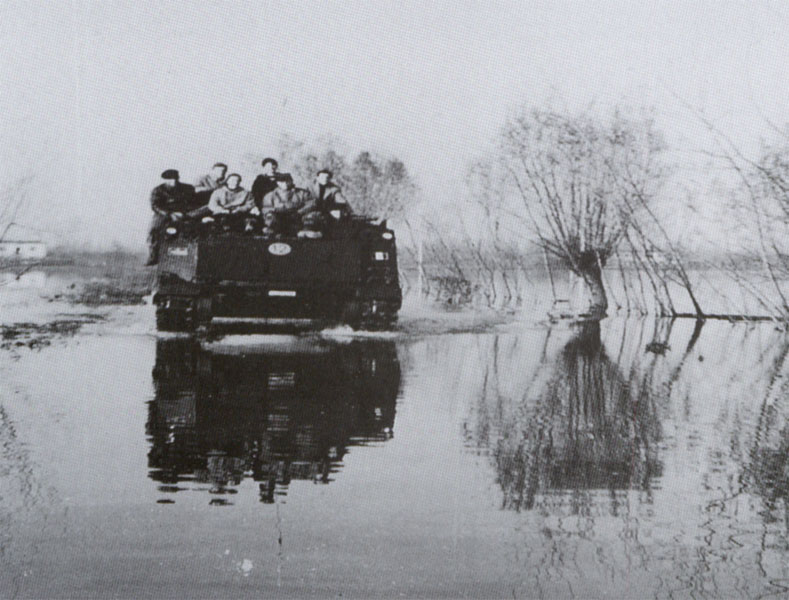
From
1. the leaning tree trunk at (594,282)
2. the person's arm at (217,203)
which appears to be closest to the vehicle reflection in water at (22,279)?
the person's arm at (217,203)

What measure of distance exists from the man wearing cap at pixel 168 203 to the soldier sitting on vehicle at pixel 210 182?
0.04m

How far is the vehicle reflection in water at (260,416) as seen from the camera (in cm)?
276

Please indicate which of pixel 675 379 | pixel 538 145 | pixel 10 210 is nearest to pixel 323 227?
pixel 538 145

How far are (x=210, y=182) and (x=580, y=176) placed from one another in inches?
62.7

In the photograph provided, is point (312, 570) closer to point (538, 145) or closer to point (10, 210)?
point (10, 210)

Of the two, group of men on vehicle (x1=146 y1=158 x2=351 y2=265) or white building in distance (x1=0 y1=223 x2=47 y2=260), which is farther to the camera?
group of men on vehicle (x1=146 y1=158 x2=351 y2=265)

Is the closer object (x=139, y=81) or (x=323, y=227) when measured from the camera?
(x=139, y=81)

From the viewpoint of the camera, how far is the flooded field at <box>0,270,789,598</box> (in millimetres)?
2496

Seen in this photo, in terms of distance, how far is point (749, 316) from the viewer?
3.67 meters

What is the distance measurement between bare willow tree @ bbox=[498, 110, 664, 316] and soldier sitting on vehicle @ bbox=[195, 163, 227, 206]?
114 centimetres

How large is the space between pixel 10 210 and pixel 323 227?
1484 mm

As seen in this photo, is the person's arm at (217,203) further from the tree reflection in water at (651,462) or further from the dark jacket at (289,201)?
the tree reflection in water at (651,462)

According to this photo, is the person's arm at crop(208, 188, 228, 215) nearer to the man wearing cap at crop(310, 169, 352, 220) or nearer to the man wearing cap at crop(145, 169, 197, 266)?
the man wearing cap at crop(145, 169, 197, 266)

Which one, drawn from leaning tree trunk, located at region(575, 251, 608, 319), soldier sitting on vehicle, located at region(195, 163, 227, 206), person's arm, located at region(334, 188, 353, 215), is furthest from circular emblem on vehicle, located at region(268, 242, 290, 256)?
leaning tree trunk, located at region(575, 251, 608, 319)
